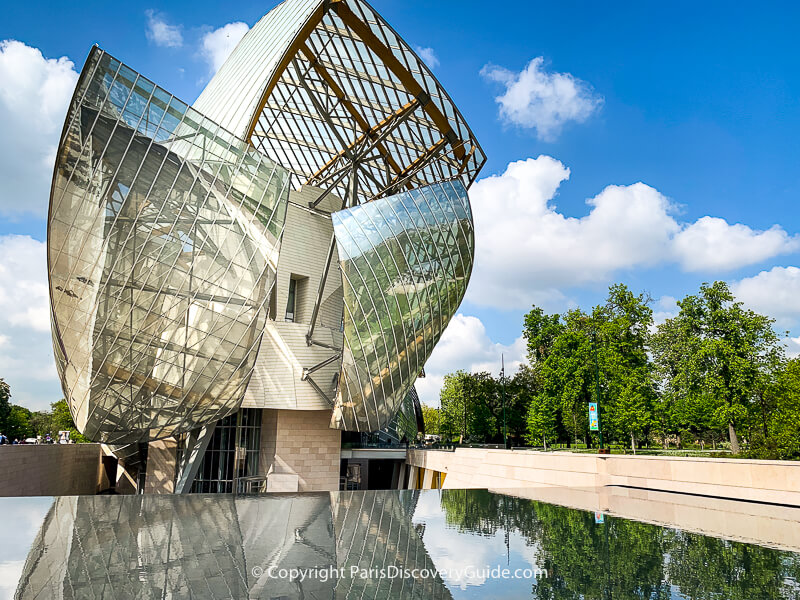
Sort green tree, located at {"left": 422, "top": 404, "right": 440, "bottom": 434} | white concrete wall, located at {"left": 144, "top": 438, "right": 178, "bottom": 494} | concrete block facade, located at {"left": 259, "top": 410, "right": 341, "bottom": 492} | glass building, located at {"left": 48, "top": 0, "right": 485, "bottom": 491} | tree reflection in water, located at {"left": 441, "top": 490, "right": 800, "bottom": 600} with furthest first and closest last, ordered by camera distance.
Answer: green tree, located at {"left": 422, "top": 404, "right": 440, "bottom": 434} < concrete block facade, located at {"left": 259, "top": 410, "right": 341, "bottom": 492} < white concrete wall, located at {"left": 144, "top": 438, "right": 178, "bottom": 494} < glass building, located at {"left": 48, "top": 0, "right": 485, "bottom": 491} < tree reflection in water, located at {"left": 441, "top": 490, "right": 800, "bottom": 600}

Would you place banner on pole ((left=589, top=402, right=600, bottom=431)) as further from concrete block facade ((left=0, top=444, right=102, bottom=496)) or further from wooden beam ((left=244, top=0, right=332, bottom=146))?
concrete block facade ((left=0, top=444, right=102, bottom=496))

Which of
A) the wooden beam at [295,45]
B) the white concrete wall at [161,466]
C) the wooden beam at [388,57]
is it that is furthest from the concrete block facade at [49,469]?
the wooden beam at [388,57]

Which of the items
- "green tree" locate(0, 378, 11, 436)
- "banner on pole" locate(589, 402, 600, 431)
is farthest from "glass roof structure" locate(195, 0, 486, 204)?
"green tree" locate(0, 378, 11, 436)

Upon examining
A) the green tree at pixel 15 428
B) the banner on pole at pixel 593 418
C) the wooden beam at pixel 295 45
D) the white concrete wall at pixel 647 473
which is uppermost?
the wooden beam at pixel 295 45

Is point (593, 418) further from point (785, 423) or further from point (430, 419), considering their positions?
point (430, 419)

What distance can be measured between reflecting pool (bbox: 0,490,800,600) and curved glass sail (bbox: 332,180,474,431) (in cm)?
1214

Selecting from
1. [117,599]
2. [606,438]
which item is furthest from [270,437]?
[606,438]

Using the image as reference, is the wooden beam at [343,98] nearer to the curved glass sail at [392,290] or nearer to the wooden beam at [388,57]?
the wooden beam at [388,57]

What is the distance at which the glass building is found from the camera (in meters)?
15.9

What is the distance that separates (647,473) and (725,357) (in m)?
→ 23.8

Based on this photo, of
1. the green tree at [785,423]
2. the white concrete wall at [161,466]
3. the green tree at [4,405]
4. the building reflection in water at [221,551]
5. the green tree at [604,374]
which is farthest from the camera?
the green tree at [4,405]

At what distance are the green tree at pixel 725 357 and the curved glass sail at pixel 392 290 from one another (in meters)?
20.0

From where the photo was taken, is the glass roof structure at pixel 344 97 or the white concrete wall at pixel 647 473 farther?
the glass roof structure at pixel 344 97

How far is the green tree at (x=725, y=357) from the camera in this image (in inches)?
1315
